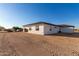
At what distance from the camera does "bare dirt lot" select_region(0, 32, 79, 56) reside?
4831 millimetres

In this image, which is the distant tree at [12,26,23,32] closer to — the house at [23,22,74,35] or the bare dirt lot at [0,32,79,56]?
the bare dirt lot at [0,32,79,56]

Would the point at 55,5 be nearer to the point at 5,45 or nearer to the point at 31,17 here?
the point at 31,17

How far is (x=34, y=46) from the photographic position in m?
5.32

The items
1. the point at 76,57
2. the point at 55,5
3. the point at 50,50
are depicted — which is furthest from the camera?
the point at 55,5

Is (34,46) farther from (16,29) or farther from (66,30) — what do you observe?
(66,30)

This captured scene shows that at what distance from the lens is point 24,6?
17.5 ft

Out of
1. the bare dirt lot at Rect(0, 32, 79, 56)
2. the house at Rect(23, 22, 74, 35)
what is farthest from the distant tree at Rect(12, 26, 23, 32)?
the house at Rect(23, 22, 74, 35)

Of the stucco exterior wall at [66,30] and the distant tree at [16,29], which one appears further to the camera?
the stucco exterior wall at [66,30]

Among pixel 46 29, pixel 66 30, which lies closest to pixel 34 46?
pixel 66 30

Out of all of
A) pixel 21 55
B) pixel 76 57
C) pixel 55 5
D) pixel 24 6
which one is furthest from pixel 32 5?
pixel 76 57

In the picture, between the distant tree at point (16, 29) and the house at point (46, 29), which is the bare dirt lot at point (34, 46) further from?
the house at point (46, 29)

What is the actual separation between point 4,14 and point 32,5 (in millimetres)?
1004

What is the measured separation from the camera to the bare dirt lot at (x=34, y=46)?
4.83m

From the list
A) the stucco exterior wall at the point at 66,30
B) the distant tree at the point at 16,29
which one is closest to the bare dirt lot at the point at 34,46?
the distant tree at the point at 16,29
